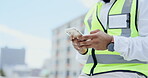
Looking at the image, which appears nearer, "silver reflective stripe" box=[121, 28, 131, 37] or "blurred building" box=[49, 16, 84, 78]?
"silver reflective stripe" box=[121, 28, 131, 37]

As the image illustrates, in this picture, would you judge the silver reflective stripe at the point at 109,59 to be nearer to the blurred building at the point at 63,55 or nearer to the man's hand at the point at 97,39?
the man's hand at the point at 97,39

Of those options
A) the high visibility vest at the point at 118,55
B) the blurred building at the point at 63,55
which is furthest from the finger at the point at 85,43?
the blurred building at the point at 63,55

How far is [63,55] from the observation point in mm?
22234

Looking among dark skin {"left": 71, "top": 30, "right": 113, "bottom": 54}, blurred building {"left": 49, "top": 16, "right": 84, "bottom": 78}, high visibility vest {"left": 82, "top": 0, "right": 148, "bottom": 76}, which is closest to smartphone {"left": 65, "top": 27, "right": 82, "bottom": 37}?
dark skin {"left": 71, "top": 30, "right": 113, "bottom": 54}

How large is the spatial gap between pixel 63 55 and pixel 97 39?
2160cm

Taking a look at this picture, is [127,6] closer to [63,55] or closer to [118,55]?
[118,55]

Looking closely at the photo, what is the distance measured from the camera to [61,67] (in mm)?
22672

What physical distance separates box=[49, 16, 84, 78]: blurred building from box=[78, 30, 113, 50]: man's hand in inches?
741

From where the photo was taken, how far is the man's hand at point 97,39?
2.33 ft

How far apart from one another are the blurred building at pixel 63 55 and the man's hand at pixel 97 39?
61.7 feet

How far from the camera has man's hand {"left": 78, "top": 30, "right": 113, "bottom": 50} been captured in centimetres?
71

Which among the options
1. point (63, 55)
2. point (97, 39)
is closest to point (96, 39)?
point (97, 39)

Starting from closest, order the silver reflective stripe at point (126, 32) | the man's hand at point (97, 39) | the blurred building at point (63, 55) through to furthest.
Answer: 1. the man's hand at point (97, 39)
2. the silver reflective stripe at point (126, 32)
3. the blurred building at point (63, 55)

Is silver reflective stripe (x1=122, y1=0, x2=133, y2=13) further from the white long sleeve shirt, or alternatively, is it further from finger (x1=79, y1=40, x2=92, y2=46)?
finger (x1=79, y1=40, x2=92, y2=46)
